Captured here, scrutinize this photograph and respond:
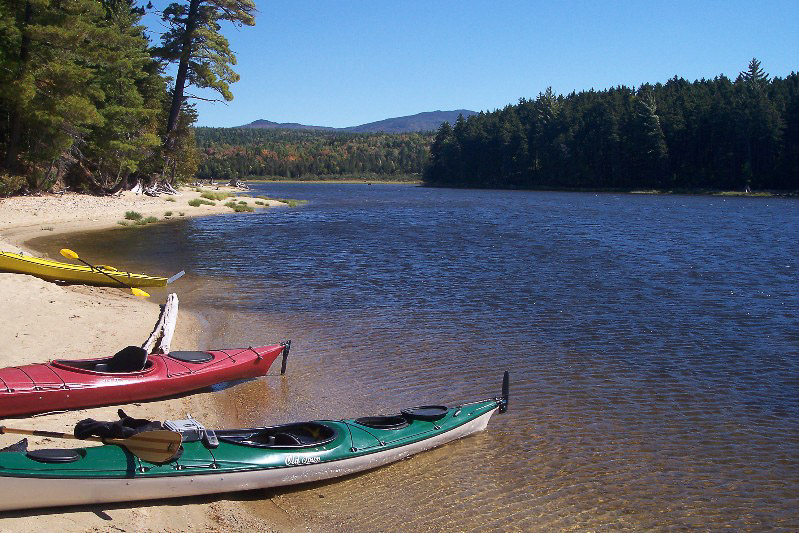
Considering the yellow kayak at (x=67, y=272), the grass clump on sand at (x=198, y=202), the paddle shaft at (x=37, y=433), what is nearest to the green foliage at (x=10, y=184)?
the grass clump on sand at (x=198, y=202)

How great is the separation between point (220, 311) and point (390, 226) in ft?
74.1

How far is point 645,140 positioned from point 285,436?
81.6m

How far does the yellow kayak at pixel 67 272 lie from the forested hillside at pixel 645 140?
71.4m

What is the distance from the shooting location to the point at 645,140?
80.9 metres

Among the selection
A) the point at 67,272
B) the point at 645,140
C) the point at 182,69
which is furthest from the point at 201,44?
the point at 645,140

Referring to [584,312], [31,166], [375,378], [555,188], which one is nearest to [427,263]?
[584,312]

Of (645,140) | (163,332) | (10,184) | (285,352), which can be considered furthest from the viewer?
(645,140)

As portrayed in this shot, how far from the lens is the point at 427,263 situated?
22625mm

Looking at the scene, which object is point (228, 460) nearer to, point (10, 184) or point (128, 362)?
point (128, 362)

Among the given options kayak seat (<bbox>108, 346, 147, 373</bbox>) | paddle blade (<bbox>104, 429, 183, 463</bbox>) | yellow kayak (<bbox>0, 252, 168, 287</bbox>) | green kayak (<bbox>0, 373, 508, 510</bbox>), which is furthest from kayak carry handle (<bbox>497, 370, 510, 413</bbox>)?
yellow kayak (<bbox>0, 252, 168, 287</bbox>)

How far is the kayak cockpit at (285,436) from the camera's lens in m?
6.72

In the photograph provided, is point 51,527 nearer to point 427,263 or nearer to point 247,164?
point 427,263

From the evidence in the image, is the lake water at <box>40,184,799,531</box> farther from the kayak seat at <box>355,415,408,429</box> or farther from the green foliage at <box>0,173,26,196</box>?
the green foliage at <box>0,173,26,196</box>

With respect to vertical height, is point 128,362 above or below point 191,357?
above
